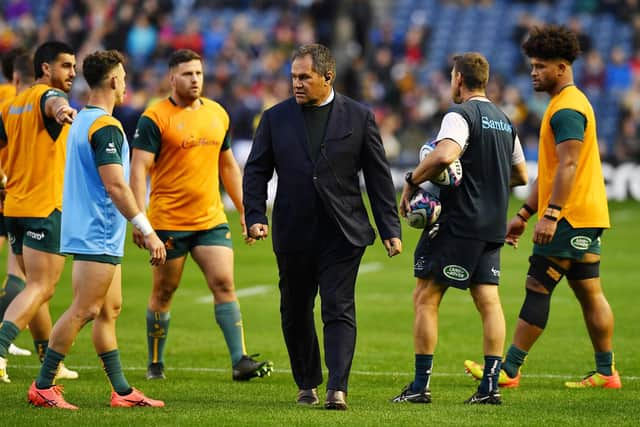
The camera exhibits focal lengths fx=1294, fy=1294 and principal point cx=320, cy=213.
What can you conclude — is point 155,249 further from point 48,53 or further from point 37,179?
point 48,53

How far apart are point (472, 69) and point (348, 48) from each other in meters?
25.4

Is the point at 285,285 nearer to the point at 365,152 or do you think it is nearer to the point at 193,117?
the point at 365,152

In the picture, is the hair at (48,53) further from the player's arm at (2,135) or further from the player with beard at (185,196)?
the player with beard at (185,196)

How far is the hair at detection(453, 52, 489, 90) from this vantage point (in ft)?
29.2

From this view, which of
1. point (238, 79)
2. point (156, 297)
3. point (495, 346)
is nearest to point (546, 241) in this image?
point (495, 346)

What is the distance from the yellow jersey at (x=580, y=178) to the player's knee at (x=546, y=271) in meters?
0.35

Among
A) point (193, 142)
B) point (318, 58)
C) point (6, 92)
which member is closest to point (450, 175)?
point (318, 58)

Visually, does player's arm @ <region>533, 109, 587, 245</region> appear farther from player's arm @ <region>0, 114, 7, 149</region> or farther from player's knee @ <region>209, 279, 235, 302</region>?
player's arm @ <region>0, 114, 7, 149</region>

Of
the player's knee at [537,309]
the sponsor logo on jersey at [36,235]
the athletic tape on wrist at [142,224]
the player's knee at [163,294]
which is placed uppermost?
the athletic tape on wrist at [142,224]

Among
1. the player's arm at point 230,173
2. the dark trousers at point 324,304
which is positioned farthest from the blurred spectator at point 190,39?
the dark trousers at point 324,304

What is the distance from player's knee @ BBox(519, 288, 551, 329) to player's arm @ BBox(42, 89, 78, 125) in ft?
12.0

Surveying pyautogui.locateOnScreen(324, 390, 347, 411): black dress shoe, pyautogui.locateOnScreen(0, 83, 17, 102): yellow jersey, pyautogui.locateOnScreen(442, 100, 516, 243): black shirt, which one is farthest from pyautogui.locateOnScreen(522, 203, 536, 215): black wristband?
pyautogui.locateOnScreen(0, 83, 17, 102): yellow jersey

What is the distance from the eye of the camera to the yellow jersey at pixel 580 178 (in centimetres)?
944

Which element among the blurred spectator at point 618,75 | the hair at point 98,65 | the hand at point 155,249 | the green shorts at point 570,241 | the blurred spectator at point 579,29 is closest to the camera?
the hand at point 155,249
